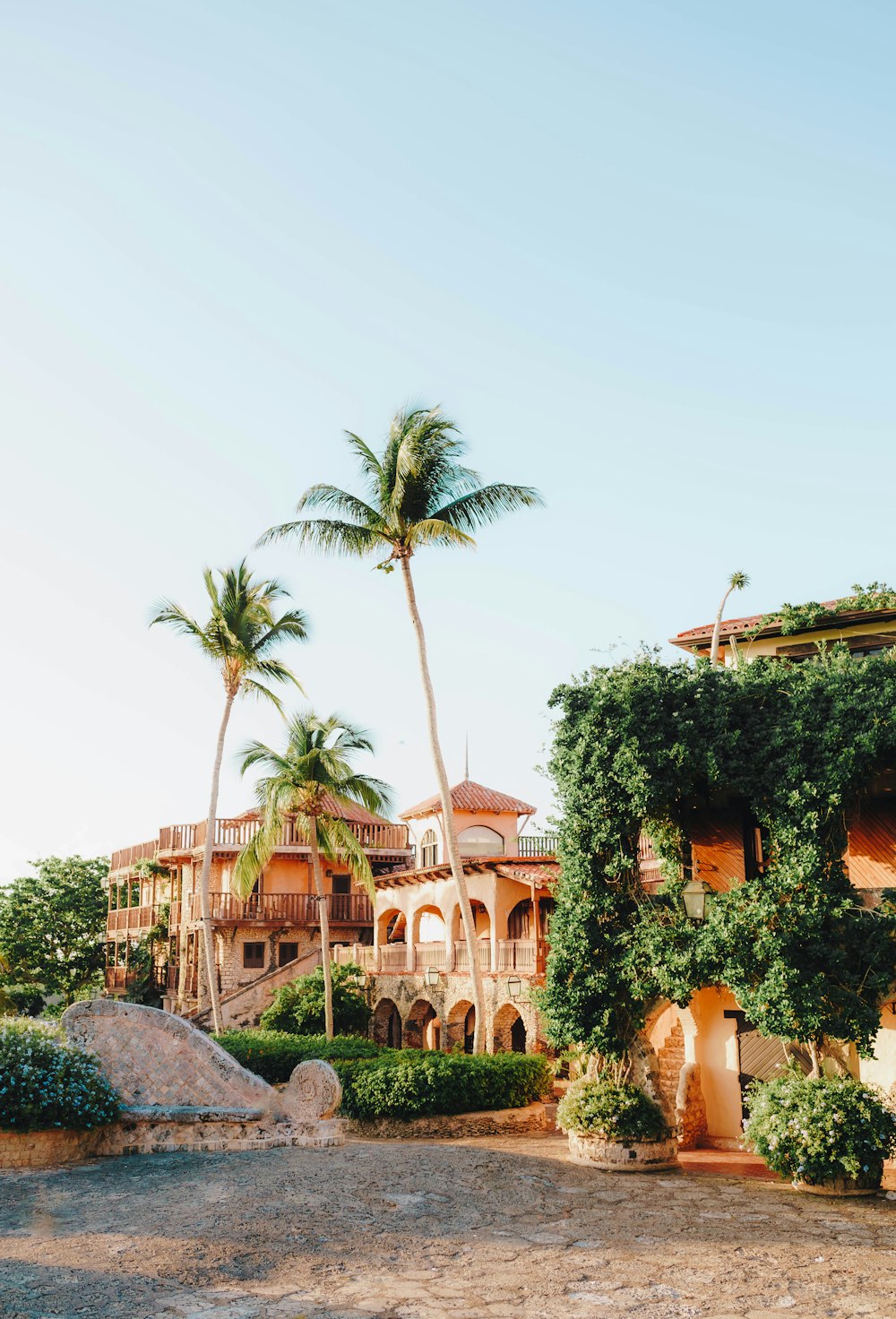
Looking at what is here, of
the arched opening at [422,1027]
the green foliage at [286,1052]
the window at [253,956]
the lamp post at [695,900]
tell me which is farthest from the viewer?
the window at [253,956]

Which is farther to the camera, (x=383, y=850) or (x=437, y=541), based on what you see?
(x=383, y=850)

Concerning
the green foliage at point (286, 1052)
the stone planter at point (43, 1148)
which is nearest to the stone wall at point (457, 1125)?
the green foliage at point (286, 1052)

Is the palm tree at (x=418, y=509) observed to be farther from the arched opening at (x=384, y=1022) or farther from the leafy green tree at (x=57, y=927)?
the leafy green tree at (x=57, y=927)

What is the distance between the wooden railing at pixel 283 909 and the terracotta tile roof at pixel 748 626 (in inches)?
798

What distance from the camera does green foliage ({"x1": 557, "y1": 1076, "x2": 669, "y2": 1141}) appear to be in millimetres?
15312

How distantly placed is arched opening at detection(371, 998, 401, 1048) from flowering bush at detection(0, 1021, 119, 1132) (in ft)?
60.3

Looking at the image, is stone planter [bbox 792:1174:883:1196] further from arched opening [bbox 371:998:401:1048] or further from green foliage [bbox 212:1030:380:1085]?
arched opening [bbox 371:998:401:1048]

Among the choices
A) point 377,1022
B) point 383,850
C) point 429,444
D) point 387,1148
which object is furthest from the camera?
point 383,850

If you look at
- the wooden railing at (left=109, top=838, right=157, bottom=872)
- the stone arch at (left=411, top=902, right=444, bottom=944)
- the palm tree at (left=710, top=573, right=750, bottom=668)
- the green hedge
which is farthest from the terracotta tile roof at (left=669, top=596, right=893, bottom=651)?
the wooden railing at (left=109, top=838, right=157, bottom=872)

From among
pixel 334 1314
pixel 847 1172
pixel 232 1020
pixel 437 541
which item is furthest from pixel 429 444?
pixel 232 1020

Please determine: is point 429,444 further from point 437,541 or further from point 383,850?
point 383,850

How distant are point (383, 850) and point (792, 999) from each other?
28.7 meters

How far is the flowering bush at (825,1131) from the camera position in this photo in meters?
13.2

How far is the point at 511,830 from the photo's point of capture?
38469 millimetres
